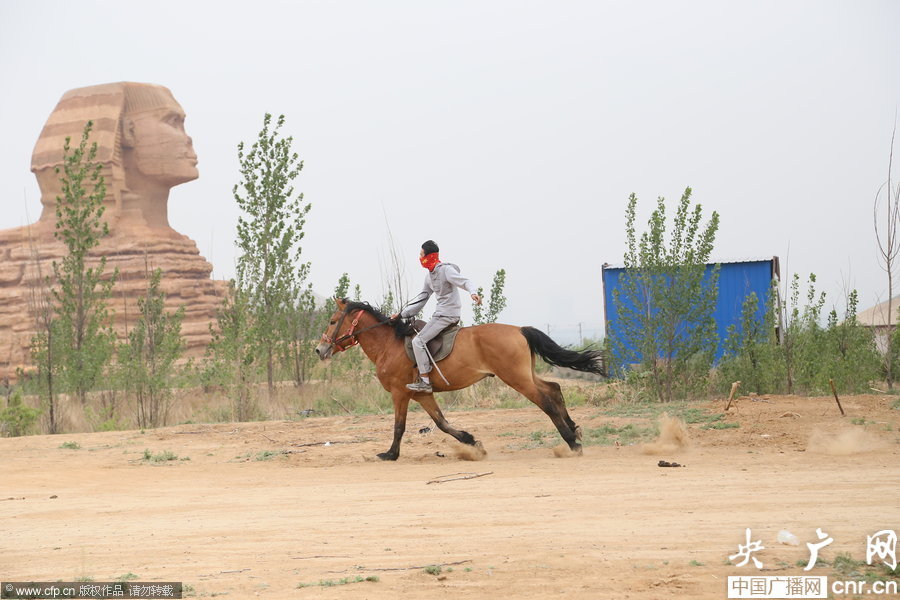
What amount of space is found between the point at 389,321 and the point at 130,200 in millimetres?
45819

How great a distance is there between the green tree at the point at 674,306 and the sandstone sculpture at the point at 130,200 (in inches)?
1387

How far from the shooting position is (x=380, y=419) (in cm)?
1767

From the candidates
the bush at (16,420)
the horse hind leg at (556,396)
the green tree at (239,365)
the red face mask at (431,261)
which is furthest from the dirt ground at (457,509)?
the green tree at (239,365)

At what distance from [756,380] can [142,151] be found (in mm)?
44393

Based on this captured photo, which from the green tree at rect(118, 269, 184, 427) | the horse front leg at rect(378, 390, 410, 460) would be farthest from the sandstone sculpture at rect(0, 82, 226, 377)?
the horse front leg at rect(378, 390, 410, 460)

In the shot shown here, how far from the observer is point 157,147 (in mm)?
54938

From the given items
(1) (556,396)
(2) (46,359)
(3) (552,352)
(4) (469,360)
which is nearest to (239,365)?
(2) (46,359)

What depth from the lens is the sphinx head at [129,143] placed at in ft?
177

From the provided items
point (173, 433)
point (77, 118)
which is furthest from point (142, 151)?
point (173, 433)

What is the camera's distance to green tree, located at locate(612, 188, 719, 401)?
1989cm

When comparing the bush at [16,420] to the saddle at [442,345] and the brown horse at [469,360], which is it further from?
the saddle at [442,345]

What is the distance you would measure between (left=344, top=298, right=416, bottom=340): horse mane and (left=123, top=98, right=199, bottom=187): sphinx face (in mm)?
45119

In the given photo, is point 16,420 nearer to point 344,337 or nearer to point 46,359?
point 46,359

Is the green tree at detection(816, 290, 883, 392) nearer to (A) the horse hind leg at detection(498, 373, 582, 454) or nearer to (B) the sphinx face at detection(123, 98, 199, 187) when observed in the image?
(A) the horse hind leg at detection(498, 373, 582, 454)
